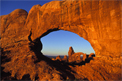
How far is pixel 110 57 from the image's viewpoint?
9.47 metres

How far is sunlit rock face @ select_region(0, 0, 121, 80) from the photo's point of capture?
9078 mm

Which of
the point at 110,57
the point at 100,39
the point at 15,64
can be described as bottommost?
the point at 15,64

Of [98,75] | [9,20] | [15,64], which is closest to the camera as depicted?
[98,75]

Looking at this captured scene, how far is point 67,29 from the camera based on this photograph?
499 inches

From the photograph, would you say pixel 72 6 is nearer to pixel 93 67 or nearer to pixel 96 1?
pixel 96 1

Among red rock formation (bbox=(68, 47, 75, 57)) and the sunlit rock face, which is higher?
the sunlit rock face

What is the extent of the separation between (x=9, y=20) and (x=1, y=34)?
9.30 feet

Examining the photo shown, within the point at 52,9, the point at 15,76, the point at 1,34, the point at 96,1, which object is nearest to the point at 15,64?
the point at 15,76

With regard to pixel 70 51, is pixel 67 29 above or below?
above

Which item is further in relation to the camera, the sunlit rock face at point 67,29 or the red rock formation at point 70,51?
the red rock formation at point 70,51

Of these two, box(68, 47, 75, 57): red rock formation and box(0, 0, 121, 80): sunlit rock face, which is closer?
box(0, 0, 121, 80): sunlit rock face

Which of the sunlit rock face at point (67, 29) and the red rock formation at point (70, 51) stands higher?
the sunlit rock face at point (67, 29)

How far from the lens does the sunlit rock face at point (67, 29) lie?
9078 millimetres

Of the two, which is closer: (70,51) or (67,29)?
(67,29)
